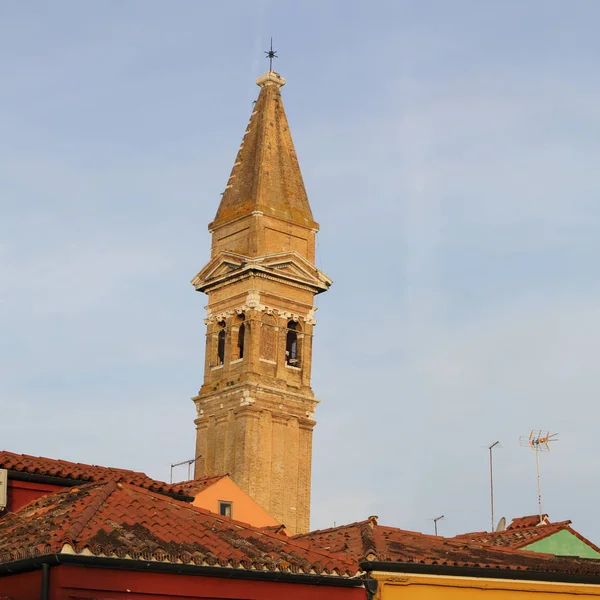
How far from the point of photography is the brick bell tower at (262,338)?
44.7 m

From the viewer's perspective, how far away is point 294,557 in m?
15.5

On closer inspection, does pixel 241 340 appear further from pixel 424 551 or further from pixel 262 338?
pixel 424 551

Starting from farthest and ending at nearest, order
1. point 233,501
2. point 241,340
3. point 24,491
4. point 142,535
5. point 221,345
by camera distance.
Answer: point 221,345 → point 241,340 → point 233,501 → point 24,491 → point 142,535

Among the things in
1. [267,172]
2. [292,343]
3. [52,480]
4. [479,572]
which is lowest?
[479,572]

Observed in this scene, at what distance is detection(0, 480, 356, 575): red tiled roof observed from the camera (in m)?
14.0

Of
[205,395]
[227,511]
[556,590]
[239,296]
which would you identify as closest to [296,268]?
[239,296]

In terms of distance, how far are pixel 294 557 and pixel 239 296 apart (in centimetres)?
3085

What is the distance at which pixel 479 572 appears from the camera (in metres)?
17.2

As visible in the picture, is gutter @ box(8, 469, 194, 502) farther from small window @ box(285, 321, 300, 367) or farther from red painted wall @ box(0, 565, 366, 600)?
small window @ box(285, 321, 300, 367)

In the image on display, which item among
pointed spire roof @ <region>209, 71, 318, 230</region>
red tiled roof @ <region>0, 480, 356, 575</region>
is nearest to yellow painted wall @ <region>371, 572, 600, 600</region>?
red tiled roof @ <region>0, 480, 356, 575</region>

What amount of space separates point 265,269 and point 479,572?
29.1m

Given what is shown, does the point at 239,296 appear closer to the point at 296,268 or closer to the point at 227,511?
the point at 296,268

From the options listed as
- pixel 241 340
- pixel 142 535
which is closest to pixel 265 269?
pixel 241 340

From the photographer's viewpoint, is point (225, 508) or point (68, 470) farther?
point (225, 508)
